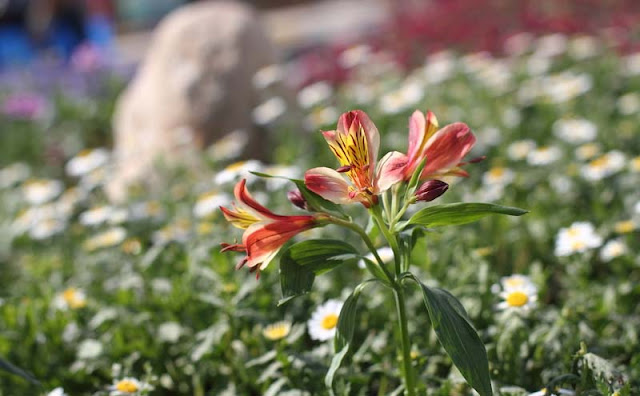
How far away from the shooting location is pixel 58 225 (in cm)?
333

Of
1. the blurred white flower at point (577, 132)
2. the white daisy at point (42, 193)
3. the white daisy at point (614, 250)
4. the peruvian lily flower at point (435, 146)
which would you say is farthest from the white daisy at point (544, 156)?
the white daisy at point (42, 193)

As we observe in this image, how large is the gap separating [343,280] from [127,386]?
93 cm

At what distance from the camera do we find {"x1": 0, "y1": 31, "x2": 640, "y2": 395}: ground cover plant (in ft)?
6.01

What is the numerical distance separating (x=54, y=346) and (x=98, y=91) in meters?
4.83

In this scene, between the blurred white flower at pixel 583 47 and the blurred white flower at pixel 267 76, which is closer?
the blurred white flower at pixel 267 76

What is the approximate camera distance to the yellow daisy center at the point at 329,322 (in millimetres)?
1863

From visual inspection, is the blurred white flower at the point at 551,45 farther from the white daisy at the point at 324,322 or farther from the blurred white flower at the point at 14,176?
the white daisy at the point at 324,322

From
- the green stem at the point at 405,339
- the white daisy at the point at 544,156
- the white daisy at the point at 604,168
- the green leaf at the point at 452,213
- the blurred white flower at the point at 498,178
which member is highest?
the green leaf at the point at 452,213

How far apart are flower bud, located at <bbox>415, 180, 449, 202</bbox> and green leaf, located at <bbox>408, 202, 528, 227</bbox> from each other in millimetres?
30

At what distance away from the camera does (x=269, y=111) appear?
14.0 feet

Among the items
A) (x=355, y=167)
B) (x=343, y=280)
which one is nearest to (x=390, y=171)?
(x=355, y=167)

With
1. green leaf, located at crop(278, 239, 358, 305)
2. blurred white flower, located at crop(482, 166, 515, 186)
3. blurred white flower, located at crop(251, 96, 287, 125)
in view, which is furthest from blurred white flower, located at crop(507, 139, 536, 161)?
green leaf, located at crop(278, 239, 358, 305)

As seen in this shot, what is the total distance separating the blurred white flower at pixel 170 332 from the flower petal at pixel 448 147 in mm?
1100

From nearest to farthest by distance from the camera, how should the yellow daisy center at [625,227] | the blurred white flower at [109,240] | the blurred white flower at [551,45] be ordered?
the yellow daisy center at [625,227], the blurred white flower at [109,240], the blurred white flower at [551,45]
